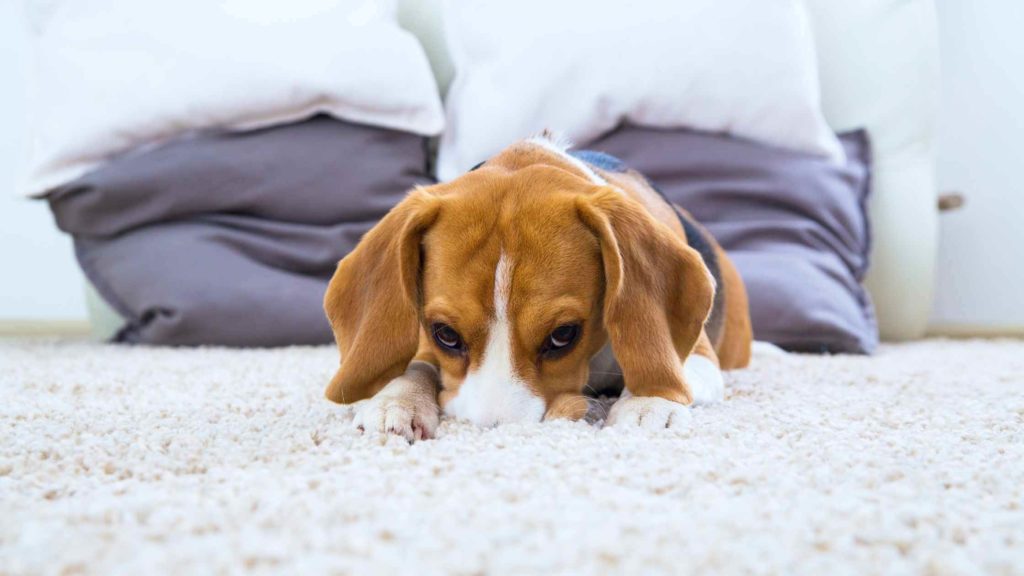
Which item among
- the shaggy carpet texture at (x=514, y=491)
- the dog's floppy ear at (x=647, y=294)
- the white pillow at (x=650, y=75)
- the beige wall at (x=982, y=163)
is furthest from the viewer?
the beige wall at (x=982, y=163)

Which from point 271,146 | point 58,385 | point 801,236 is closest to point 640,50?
point 801,236

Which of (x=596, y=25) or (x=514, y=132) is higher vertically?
(x=596, y=25)

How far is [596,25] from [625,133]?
0.37m

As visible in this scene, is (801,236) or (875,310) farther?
(875,310)

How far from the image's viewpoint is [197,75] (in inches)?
115

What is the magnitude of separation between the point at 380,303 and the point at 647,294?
18.1 inches

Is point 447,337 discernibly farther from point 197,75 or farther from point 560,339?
point 197,75

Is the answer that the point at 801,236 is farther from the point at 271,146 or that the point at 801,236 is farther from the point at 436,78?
the point at 271,146

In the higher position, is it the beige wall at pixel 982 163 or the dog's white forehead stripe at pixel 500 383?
the dog's white forehead stripe at pixel 500 383

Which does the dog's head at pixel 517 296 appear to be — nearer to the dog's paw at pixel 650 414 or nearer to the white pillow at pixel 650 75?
the dog's paw at pixel 650 414

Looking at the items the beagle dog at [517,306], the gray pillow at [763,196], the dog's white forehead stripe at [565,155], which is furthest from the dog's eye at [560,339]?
the gray pillow at [763,196]

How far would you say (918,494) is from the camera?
0.98 metres

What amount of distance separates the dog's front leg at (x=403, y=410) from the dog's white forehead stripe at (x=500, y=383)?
0.07 m

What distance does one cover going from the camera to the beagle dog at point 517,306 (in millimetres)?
Result: 1469
